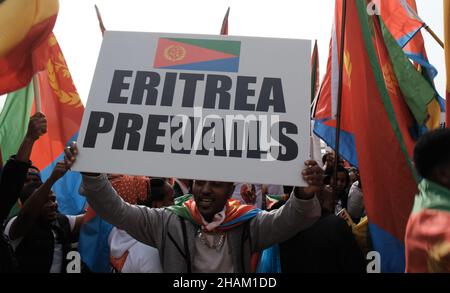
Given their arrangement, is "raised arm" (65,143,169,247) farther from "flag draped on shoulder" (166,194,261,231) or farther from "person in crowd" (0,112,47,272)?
"person in crowd" (0,112,47,272)

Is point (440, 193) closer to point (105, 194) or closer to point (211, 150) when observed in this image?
point (211, 150)

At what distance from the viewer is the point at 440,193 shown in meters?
1.81

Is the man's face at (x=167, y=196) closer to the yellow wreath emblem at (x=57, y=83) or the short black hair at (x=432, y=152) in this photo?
the yellow wreath emblem at (x=57, y=83)

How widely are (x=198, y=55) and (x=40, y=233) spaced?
169 centimetres

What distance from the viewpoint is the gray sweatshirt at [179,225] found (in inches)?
87.9

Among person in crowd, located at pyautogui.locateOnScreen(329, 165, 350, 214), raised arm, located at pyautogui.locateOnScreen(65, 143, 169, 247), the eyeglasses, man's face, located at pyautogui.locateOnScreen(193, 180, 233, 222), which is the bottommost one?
raised arm, located at pyautogui.locateOnScreen(65, 143, 169, 247)

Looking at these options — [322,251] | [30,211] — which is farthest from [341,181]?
[30,211]

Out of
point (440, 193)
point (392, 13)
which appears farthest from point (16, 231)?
point (392, 13)

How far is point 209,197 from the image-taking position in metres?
2.35

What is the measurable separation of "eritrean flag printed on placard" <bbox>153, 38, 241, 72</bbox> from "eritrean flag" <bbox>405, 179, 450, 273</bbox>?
1.07m

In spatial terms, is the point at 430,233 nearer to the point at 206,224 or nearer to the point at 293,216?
the point at 293,216

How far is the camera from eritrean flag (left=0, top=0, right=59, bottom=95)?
3.09 metres

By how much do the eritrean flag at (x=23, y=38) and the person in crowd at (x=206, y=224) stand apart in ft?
4.58

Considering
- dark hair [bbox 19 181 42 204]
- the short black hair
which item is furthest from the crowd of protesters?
dark hair [bbox 19 181 42 204]
